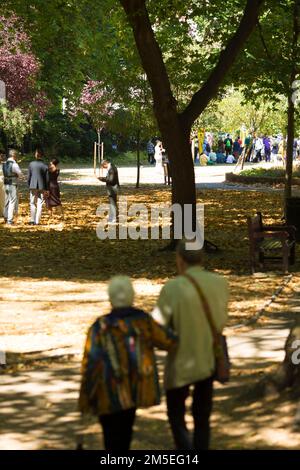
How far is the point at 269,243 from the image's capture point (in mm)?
18297

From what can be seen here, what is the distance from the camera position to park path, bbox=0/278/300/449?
8.07m

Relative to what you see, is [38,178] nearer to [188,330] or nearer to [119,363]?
[188,330]

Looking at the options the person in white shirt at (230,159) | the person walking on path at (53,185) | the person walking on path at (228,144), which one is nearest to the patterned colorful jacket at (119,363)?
the person walking on path at (53,185)

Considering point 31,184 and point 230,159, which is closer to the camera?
point 31,184

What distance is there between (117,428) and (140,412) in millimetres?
2649

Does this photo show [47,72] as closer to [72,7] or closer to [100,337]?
[72,7]

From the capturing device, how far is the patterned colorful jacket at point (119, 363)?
636 cm

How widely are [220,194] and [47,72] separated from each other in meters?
13.8

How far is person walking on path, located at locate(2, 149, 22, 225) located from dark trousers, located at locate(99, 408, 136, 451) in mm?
19145

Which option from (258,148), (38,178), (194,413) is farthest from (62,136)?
(194,413)

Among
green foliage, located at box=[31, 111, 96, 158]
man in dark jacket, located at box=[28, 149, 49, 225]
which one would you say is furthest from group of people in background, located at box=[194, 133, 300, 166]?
man in dark jacket, located at box=[28, 149, 49, 225]

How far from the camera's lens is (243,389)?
367 inches

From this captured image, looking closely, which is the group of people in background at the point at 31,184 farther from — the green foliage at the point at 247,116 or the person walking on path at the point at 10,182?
the green foliage at the point at 247,116

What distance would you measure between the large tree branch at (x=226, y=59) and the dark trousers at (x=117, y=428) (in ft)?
45.5
